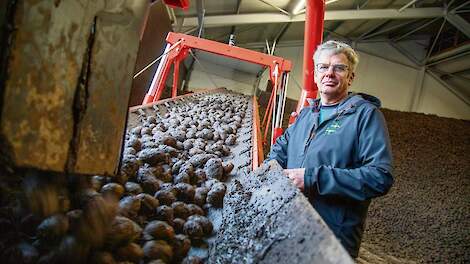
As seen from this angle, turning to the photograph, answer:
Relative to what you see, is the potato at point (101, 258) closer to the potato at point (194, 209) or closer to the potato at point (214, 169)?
the potato at point (194, 209)

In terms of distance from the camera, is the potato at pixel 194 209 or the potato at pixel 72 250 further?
the potato at pixel 194 209

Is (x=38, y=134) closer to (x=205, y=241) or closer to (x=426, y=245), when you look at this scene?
(x=205, y=241)

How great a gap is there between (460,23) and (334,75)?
902 cm

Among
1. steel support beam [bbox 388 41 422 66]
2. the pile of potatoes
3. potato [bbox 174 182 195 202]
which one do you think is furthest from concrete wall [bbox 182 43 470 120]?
potato [bbox 174 182 195 202]

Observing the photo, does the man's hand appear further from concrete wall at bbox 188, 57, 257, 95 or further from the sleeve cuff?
concrete wall at bbox 188, 57, 257, 95

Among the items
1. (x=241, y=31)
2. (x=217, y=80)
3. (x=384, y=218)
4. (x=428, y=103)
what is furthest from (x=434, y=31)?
A: (x=384, y=218)

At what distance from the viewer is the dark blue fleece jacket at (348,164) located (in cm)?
142

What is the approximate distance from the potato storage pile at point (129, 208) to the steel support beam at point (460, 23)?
885cm

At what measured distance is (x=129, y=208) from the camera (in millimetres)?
1242

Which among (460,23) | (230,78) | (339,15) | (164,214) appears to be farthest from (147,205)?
(460,23)

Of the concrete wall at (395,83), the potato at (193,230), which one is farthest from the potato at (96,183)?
the concrete wall at (395,83)

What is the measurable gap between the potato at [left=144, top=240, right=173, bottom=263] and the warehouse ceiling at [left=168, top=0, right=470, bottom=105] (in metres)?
5.85

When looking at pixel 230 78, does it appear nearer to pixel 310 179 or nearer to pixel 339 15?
pixel 339 15

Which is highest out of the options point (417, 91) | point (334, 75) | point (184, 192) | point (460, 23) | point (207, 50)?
point (460, 23)
